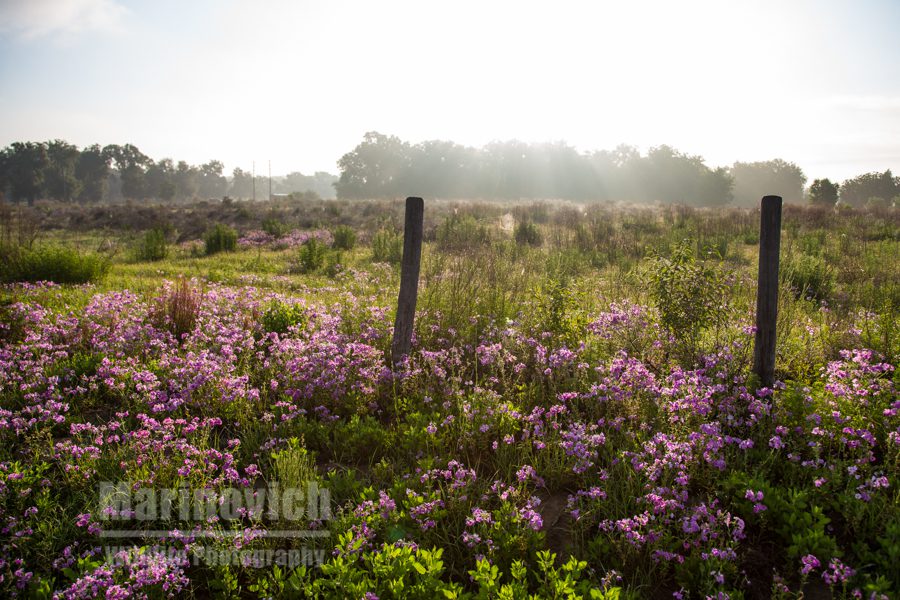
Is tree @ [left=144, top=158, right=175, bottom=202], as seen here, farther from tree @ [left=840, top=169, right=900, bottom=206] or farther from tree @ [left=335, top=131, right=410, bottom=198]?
tree @ [left=840, top=169, right=900, bottom=206]

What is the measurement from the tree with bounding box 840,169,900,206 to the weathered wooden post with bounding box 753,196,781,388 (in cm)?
9072

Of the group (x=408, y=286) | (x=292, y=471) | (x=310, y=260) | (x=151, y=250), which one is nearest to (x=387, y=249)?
(x=310, y=260)

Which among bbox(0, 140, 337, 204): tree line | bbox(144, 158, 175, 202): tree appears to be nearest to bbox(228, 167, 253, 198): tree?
bbox(0, 140, 337, 204): tree line

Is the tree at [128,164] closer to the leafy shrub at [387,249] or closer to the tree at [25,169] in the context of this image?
the tree at [25,169]

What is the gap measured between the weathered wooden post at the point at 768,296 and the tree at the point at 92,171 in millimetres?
114980

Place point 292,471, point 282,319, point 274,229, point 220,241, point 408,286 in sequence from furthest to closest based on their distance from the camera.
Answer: point 274,229
point 220,241
point 282,319
point 408,286
point 292,471

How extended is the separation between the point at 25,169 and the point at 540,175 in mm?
79537

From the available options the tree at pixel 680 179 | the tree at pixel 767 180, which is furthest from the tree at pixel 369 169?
the tree at pixel 767 180

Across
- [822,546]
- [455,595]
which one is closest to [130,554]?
[455,595]

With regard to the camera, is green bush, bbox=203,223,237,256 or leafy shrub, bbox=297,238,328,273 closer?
leafy shrub, bbox=297,238,328,273

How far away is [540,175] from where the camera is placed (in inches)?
2795

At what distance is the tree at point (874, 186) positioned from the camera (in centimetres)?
7631

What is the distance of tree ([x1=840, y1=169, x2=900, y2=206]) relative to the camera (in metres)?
76.3

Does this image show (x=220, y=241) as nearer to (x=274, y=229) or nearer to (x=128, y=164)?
(x=274, y=229)
